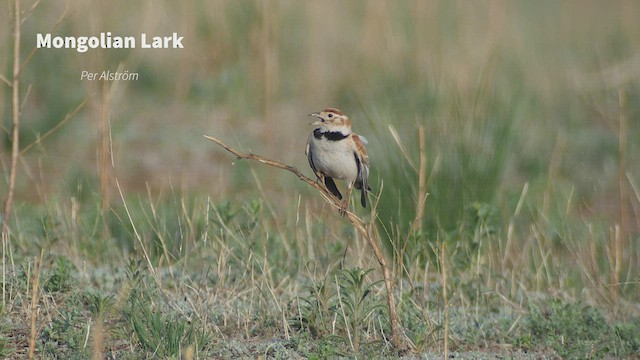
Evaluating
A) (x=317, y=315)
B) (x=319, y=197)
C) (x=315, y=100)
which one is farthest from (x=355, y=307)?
(x=315, y=100)

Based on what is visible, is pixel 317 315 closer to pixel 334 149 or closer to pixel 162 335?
pixel 162 335

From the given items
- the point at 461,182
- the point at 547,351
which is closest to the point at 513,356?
the point at 547,351

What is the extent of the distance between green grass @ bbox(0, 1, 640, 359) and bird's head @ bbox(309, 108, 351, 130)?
474 millimetres

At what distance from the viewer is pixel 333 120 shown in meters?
5.45

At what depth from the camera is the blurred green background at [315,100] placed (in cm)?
748

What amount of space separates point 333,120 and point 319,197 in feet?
9.60

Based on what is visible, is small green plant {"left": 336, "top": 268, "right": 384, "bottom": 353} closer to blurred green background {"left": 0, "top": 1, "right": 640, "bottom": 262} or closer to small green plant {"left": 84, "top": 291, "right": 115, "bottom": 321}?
small green plant {"left": 84, "top": 291, "right": 115, "bottom": 321}

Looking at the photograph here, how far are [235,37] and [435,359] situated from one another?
6.38 m

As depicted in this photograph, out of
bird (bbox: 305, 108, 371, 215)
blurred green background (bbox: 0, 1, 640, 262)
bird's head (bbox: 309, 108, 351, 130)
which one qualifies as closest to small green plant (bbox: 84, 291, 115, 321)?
bird (bbox: 305, 108, 371, 215)

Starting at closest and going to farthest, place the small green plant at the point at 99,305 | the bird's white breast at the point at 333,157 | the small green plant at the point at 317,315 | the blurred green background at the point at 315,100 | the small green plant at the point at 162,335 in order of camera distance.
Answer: the small green plant at the point at 162,335
the small green plant at the point at 99,305
the small green plant at the point at 317,315
the bird's white breast at the point at 333,157
the blurred green background at the point at 315,100

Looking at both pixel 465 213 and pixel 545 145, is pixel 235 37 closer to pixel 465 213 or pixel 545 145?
pixel 545 145

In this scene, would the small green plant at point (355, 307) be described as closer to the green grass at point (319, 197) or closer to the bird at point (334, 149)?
the green grass at point (319, 197)

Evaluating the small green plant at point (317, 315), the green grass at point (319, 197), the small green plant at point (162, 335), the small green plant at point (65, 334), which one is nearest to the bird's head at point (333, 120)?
the green grass at point (319, 197)

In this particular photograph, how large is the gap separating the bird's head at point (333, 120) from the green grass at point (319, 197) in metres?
0.47
